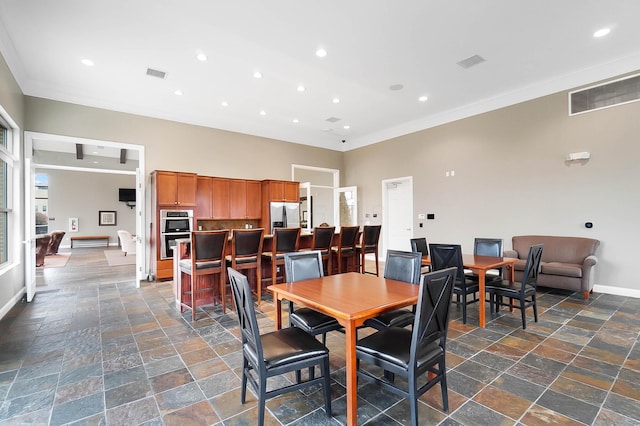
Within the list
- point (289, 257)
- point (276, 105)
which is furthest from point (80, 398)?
point (276, 105)

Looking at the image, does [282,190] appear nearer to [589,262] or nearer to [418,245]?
[418,245]

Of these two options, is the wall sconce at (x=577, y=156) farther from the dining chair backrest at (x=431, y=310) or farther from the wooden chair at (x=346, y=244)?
the dining chair backrest at (x=431, y=310)

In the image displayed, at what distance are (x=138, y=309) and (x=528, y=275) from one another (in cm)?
486

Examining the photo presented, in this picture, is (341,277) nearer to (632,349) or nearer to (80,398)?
(80,398)

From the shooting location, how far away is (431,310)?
1.70 metres

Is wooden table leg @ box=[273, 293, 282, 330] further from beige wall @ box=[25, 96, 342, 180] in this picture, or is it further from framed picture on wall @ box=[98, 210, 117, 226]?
framed picture on wall @ box=[98, 210, 117, 226]

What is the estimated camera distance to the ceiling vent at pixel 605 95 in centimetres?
436

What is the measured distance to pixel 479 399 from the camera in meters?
2.03

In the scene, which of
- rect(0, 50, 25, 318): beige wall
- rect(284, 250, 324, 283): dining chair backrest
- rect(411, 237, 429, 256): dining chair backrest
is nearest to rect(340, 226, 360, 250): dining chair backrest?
rect(411, 237, 429, 256): dining chair backrest

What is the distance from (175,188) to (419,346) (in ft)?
18.0

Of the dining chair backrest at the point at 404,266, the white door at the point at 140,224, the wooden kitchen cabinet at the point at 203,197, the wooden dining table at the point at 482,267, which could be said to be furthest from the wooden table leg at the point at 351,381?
the wooden kitchen cabinet at the point at 203,197

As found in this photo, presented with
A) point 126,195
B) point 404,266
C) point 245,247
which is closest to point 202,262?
point 245,247

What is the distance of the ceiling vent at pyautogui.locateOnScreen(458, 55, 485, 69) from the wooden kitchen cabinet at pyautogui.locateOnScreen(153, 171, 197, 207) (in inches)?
204

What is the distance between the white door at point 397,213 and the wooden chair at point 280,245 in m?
3.89
